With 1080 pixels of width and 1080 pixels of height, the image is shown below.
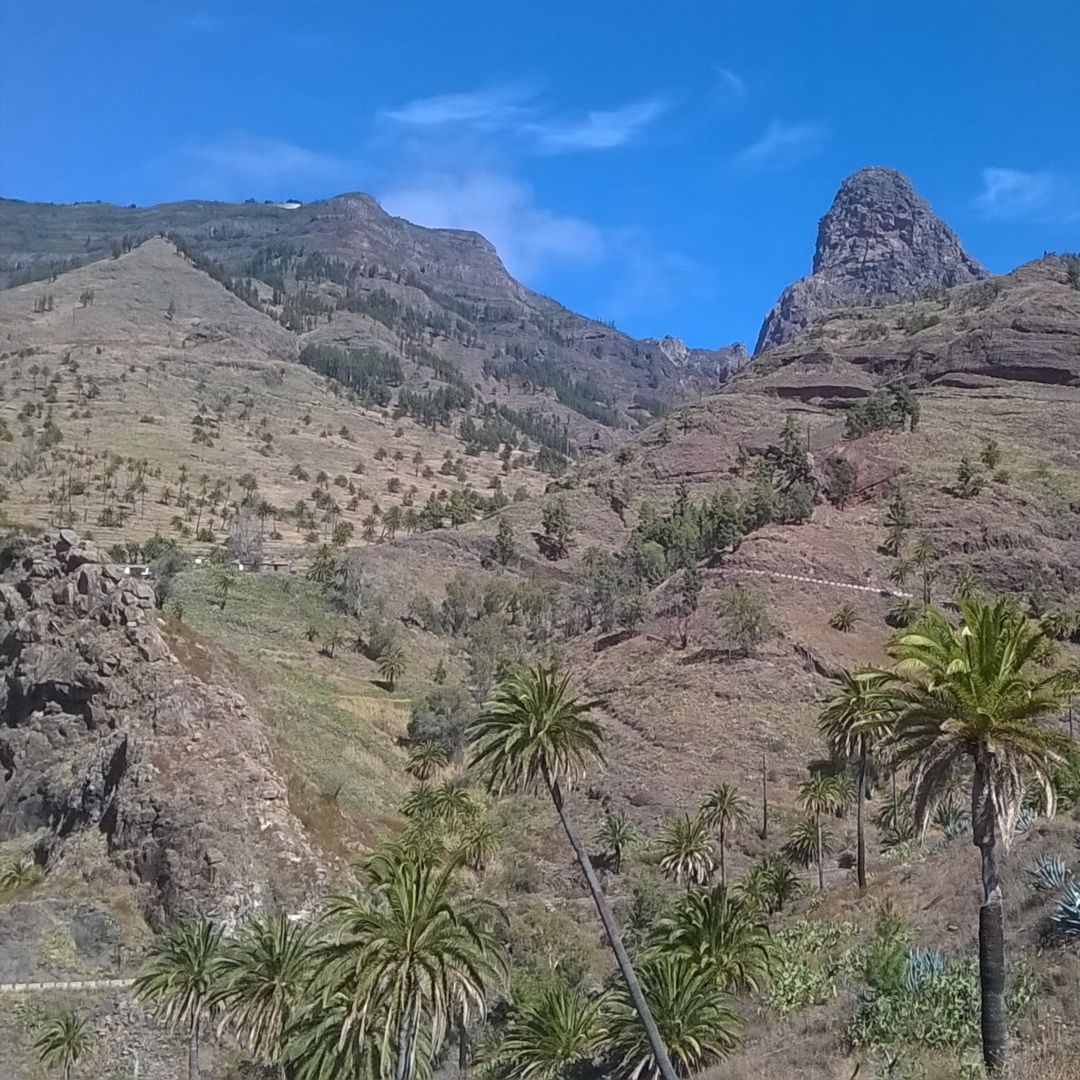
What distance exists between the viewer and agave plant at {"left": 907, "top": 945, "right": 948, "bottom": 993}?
19172 mm

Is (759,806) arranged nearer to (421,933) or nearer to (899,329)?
(421,933)

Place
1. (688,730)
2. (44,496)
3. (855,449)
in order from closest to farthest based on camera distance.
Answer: (688,730) < (855,449) < (44,496)

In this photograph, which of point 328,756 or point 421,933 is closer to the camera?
point 421,933

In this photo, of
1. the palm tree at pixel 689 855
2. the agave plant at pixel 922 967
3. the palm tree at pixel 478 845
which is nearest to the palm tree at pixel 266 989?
the agave plant at pixel 922 967

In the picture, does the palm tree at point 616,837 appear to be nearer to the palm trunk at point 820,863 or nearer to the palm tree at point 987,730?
the palm trunk at point 820,863

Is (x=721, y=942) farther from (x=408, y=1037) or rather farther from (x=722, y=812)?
(x=722, y=812)

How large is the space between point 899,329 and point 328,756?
432 ft

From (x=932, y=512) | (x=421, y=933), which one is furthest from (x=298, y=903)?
(x=932, y=512)

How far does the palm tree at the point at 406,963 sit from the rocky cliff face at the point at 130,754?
70.3ft

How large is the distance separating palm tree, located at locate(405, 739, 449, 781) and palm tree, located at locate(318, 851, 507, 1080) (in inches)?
1514

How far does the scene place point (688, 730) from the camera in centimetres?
6119

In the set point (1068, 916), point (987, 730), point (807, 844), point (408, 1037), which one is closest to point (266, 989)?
point (408, 1037)

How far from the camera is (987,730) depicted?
54.3 feet

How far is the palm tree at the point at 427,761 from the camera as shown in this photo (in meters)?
61.8
